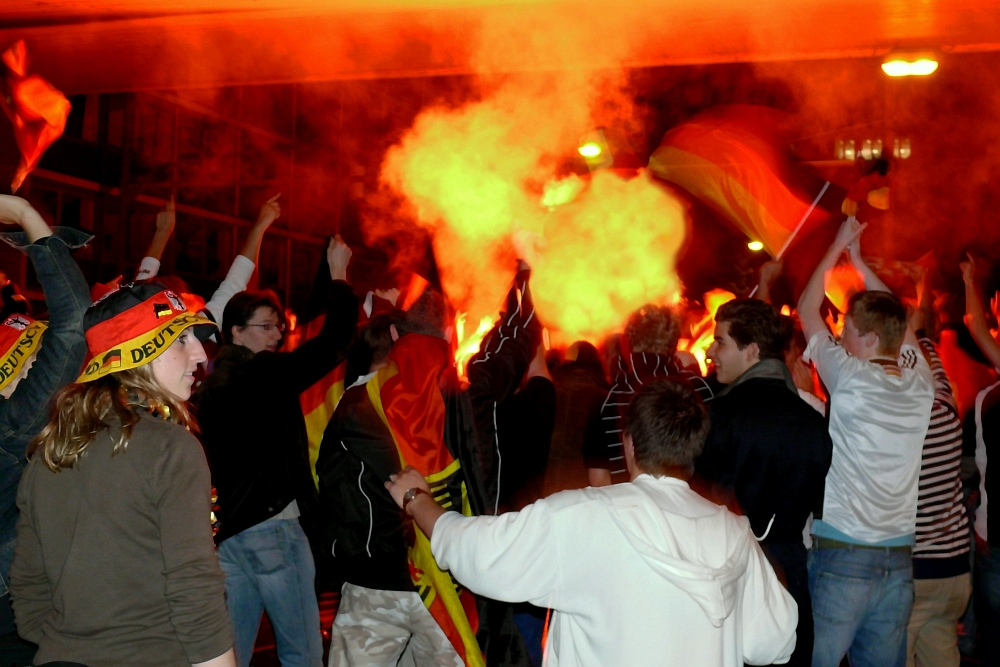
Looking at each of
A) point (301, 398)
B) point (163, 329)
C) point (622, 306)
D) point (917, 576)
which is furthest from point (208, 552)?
point (622, 306)

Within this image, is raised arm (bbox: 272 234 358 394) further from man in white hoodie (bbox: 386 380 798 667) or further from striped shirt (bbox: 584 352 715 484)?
man in white hoodie (bbox: 386 380 798 667)

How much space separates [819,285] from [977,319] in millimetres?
1328

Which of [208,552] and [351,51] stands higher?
[351,51]

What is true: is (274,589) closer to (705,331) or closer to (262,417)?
(262,417)

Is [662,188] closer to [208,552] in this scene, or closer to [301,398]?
[301,398]

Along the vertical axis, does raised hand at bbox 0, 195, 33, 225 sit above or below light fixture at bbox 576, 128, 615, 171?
below

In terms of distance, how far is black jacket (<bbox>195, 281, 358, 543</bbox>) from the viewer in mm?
4020

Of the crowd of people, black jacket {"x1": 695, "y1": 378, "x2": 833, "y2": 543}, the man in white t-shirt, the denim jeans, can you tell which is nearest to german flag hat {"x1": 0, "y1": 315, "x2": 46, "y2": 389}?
the crowd of people

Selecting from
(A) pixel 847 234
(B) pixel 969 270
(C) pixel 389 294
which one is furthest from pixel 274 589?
(B) pixel 969 270

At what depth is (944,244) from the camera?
407 inches

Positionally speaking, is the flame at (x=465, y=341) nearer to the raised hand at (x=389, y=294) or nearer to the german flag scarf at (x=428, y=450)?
the german flag scarf at (x=428, y=450)

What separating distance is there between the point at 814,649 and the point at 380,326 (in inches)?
91.2

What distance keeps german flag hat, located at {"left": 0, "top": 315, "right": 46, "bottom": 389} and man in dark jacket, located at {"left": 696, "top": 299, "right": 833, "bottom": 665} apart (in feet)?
8.25

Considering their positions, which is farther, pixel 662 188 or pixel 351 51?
pixel 662 188
